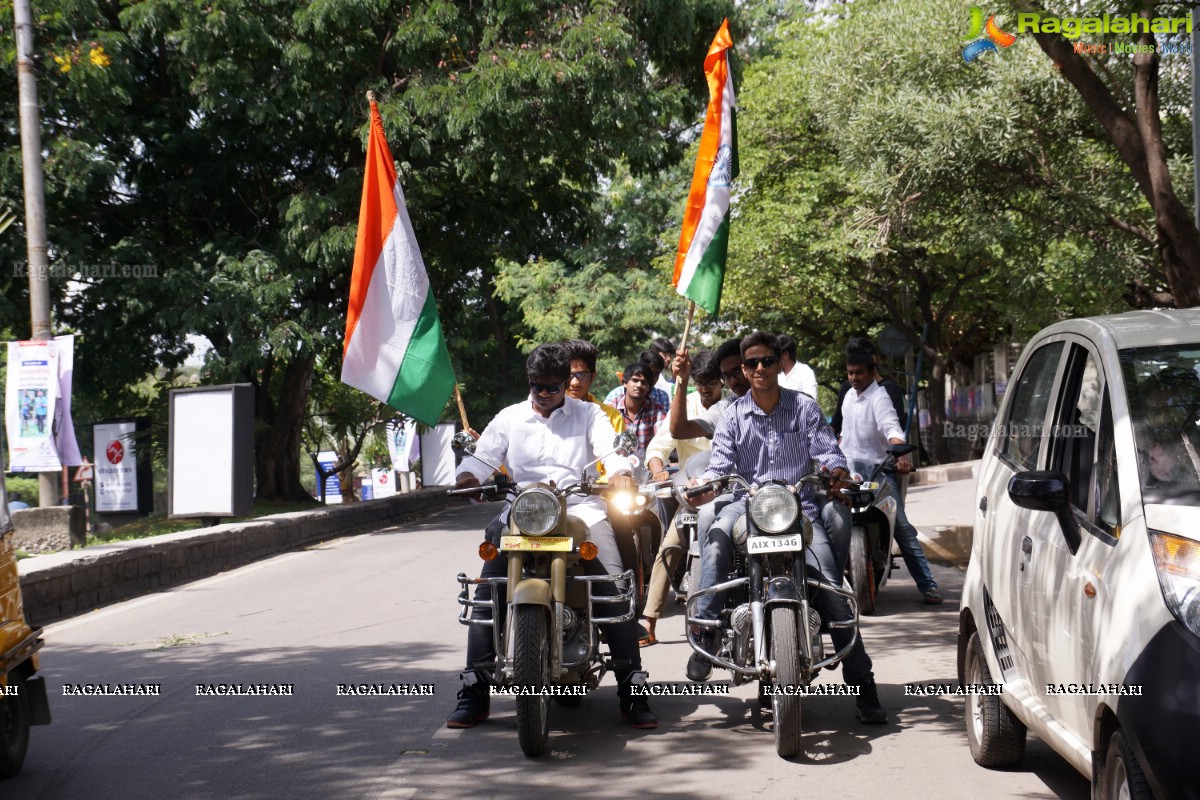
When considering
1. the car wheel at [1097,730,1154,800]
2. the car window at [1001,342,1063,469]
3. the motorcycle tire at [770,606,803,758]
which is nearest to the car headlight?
the car wheel at [1097,730,1154,800]

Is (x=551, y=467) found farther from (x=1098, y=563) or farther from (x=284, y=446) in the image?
(x=284, y=446)

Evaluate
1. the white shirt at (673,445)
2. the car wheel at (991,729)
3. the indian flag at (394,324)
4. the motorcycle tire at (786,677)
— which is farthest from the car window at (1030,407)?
the white shirt at (673,445)

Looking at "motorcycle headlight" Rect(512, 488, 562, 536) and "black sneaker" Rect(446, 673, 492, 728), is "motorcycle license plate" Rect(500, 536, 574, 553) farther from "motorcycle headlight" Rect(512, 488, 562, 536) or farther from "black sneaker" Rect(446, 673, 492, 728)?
"black sneaker" Rect(446, 673, 492, 728)

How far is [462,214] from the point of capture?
22.8m

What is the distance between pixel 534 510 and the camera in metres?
5.90

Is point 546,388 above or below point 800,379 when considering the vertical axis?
below

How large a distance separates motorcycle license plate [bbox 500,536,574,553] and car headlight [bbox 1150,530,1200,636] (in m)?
2.78

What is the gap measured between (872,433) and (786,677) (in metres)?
4.50

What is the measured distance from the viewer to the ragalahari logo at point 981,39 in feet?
53.1

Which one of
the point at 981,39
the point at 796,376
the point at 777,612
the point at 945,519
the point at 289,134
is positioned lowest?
the point at 945,519

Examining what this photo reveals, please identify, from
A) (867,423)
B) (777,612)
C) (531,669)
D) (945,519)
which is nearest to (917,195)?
(945,519)

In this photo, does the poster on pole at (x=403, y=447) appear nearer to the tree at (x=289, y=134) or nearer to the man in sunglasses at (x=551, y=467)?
the tree at (x=289, y=134)

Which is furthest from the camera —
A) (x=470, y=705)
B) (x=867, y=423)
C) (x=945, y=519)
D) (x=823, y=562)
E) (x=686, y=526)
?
(x=945, y=519)

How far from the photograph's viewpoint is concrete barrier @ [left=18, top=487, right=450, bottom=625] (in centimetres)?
1075
